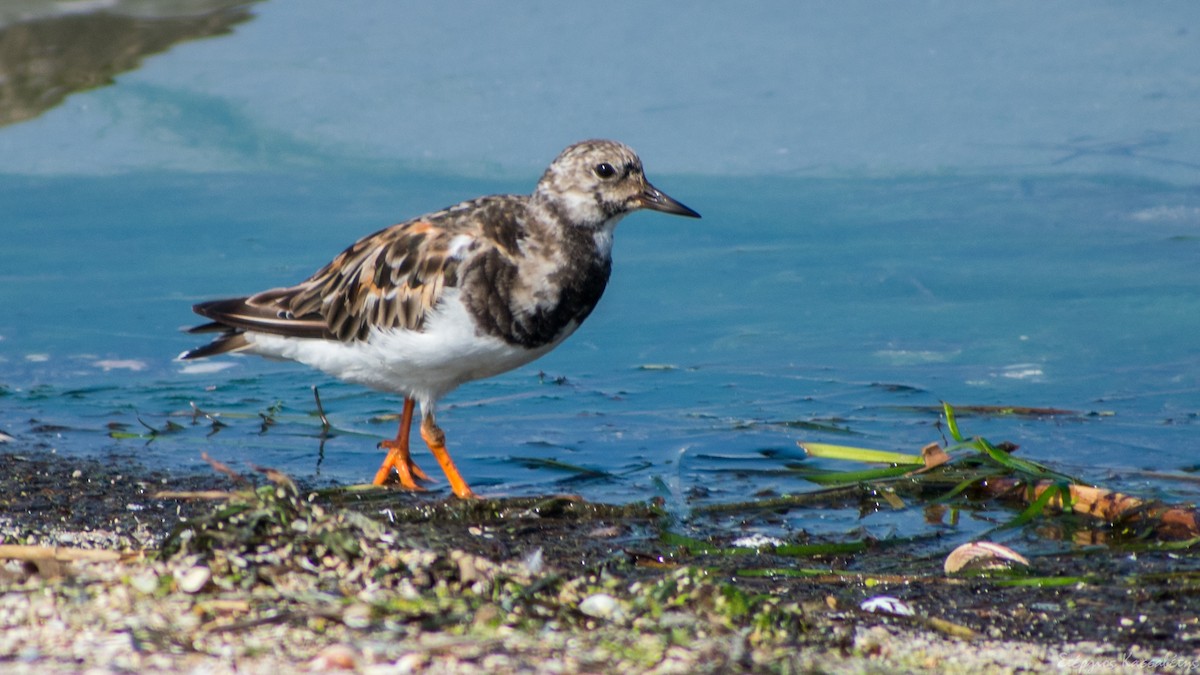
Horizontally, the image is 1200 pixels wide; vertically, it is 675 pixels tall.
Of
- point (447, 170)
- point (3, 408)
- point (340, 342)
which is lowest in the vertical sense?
point (3, 408)

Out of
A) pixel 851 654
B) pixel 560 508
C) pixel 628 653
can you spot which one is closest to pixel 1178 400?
pixel 560 508

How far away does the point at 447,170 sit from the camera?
7.98m

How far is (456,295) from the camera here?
436cm

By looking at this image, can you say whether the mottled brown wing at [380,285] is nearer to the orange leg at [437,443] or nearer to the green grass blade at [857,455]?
the orange leg at [437,443]

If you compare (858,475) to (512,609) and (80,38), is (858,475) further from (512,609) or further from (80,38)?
(80,38)

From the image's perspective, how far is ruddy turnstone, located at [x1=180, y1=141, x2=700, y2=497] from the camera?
14.4ft

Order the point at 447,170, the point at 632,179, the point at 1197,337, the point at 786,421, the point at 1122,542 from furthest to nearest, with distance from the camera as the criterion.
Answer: the point at 447,170 < the point at 1197,337 < the point at 786,421 < the point at 632,179 < the point at 1122,542

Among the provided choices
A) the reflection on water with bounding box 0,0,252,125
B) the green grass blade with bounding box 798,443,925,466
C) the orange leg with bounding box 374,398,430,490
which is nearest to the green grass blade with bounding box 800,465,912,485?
the green grass blade with bounding box 798,443,925,466

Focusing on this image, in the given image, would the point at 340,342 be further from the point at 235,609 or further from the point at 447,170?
the point at 447,170

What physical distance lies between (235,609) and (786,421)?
2.93 metres

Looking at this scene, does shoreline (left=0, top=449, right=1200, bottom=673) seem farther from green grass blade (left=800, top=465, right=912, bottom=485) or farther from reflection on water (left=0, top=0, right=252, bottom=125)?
reflection on water (left=0, top=0, right=252, bottom=125)

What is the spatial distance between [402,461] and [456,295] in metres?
0.74

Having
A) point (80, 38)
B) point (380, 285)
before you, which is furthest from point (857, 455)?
point (80, 38)

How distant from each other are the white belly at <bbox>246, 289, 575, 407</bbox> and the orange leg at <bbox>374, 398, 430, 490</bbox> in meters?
0.13
